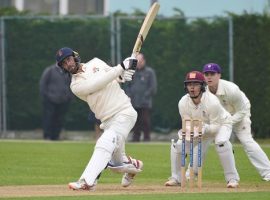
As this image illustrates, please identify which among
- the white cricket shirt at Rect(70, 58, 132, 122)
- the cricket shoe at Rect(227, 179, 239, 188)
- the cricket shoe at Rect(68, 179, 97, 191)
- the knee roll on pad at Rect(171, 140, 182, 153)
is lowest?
the cricket shoe at Rect(227, 179, 239, 188)

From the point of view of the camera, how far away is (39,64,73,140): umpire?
88.5ft

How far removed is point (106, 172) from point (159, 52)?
9.45 m

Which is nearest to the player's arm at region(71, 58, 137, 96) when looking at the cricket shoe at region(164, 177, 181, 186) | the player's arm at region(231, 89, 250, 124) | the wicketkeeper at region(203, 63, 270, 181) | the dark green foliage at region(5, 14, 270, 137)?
the cricket shoe at region(164, 177, 181, 186)

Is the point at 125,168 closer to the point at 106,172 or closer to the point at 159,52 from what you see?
the point at 106,172

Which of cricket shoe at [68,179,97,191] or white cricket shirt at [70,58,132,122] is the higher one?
white cricket shirt at [70,58,132,122]

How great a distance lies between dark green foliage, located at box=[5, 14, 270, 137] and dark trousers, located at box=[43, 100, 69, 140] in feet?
2.39

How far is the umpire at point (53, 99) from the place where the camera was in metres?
27.0

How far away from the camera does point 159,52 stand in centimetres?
2800

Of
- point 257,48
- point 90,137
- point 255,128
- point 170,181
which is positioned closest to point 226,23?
point 257,48

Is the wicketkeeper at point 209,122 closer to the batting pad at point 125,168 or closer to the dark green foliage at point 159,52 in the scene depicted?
the batting pad at point 125,168

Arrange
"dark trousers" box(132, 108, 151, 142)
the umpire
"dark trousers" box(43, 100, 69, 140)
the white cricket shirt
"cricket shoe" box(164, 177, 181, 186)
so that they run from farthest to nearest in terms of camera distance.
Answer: "dark trousers" box(43, 100, 69, 140)
the umpire
"dark trousers" box(132, 108, 151, 142)
"cricket shoe" box(164, 177, 181, 186)
the white cricket shirt

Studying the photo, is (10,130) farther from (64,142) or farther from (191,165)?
(191,165)

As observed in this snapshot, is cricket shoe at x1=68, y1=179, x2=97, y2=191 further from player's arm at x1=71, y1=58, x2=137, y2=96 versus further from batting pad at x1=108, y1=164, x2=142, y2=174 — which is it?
player's arm at x1=71, y1=58, x2=137, y2=96

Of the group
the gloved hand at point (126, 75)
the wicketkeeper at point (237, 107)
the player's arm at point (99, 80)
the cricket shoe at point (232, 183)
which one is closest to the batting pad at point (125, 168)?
the player's arm at point (99, 80)
